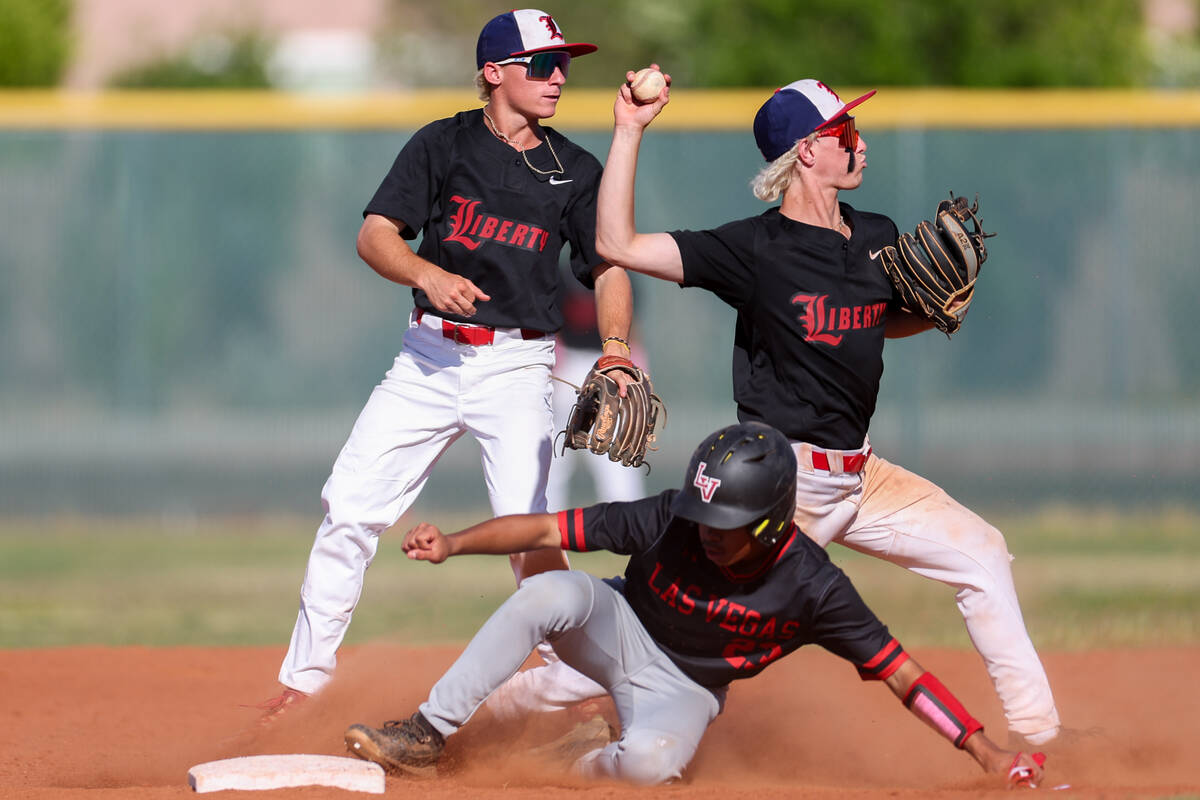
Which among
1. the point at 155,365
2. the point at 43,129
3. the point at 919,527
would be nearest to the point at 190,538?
the point at 155,365

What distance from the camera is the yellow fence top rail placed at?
9930 mm

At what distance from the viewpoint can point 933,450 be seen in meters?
9.90

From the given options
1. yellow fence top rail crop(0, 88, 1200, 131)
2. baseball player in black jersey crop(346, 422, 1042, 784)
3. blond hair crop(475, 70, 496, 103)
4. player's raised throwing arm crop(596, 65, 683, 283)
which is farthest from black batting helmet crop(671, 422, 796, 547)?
yellow fence top rail crop(0, 88, 1200, 131)

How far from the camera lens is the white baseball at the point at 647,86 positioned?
3.98 meters

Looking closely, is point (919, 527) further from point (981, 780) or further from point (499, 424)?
point (499, 424)

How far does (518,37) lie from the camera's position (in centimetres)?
459

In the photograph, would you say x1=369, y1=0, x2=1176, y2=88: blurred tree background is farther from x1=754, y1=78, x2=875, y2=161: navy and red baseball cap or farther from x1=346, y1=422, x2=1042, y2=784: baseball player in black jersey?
x1=346, y1=422, x2=1042, y2=784: baseball player in black jersey

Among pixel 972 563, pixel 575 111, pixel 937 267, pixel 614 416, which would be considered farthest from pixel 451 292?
pixel 575 111

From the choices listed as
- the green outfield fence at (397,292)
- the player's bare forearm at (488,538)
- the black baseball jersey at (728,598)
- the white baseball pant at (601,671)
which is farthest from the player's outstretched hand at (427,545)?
the green outfield fence at (397,292)

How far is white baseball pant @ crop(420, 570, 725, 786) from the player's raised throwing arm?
87cm

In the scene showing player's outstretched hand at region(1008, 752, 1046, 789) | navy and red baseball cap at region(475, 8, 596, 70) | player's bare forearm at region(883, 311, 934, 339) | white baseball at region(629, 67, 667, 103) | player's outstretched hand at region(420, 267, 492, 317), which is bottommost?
player's outstretched hand at region(1008, 752, 1046, 789)

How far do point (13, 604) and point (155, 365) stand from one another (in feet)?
8.95

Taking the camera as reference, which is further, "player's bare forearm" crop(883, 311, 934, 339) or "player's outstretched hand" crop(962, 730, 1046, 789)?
"player's bare forearm" crop(883, 311, 934, 339)

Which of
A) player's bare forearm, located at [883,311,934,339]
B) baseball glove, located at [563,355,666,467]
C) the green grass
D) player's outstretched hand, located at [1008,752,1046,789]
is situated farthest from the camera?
the green grass
